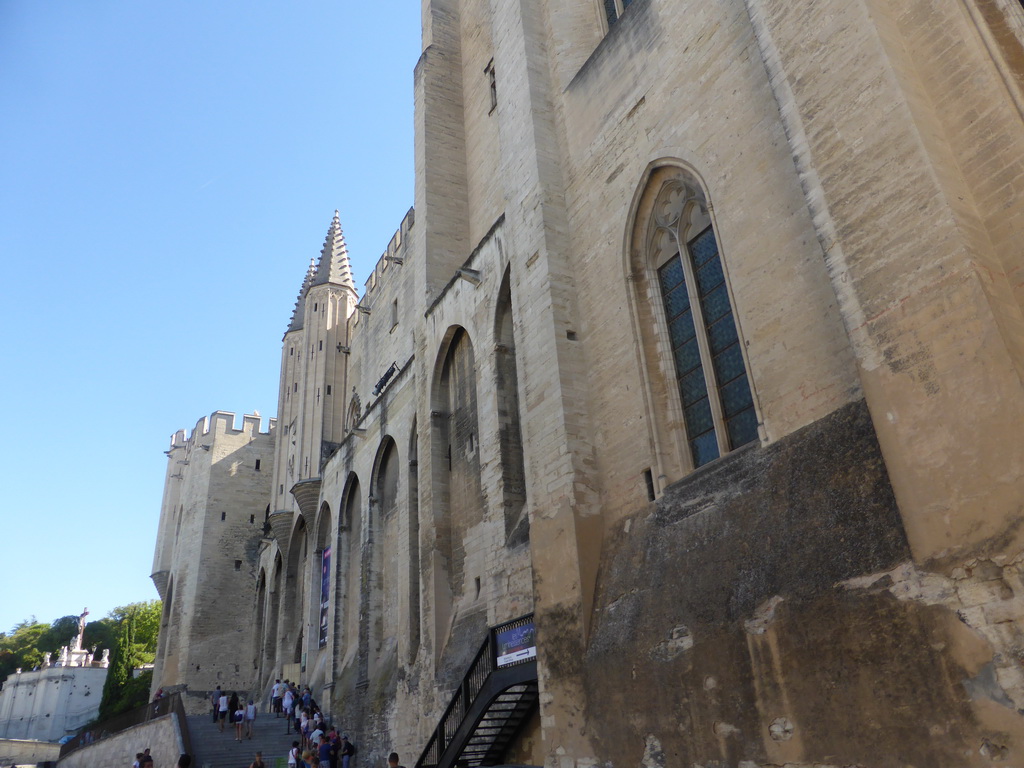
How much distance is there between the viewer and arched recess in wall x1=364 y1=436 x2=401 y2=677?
16328 millimetres

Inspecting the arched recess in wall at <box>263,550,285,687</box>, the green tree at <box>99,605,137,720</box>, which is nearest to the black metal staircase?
the arched recess in wall at <box>263,550,285,687</box>

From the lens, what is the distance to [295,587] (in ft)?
84.4

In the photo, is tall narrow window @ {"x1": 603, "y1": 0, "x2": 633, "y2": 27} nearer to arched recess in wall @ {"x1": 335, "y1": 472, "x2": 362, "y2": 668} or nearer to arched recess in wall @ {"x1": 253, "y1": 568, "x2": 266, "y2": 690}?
arched recess in wall @ {"x1": 335, "y1": 472, "x2": 362, "y2": 668}

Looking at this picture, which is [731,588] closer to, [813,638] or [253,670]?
[813,638]

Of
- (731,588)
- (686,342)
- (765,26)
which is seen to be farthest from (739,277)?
(731,588)

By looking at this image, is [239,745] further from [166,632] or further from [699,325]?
[166,632]

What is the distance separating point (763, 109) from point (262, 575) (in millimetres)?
27603

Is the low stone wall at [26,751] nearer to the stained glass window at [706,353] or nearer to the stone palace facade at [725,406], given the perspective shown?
the stone palace facade at [725,406]

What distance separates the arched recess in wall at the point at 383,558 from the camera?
1633cm

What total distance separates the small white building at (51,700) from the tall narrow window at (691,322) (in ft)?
190

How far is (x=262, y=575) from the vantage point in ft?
99.9

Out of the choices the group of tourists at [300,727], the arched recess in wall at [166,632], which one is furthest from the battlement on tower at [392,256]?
the arched recess in wall at [166,632]

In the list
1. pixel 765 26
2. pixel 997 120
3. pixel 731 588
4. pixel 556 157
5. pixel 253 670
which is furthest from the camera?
pixel 253 670

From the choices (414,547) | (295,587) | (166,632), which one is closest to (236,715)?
(414,547)
